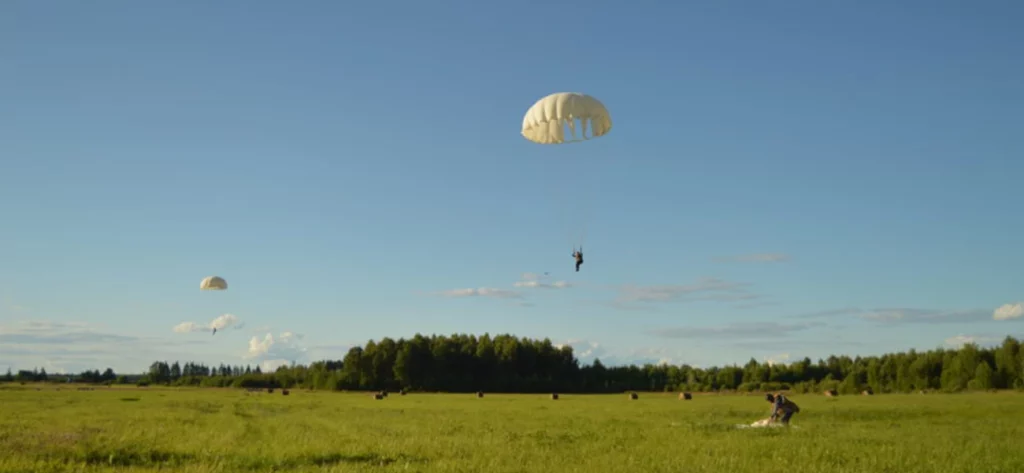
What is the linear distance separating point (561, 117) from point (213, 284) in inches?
1513

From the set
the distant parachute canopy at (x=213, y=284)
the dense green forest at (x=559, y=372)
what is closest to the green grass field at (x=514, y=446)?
the distant parachute canopy at (x=213, y=284)

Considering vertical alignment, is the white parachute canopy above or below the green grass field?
above

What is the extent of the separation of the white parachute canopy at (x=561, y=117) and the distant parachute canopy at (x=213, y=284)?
36.2m

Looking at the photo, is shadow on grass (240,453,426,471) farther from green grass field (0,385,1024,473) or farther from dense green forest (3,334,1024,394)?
dense green forest (3,334,1024,394)

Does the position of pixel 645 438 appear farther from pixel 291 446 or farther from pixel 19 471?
pixel 19 471

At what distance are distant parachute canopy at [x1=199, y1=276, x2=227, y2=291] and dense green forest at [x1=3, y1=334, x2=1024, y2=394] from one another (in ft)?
170

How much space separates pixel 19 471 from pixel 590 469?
10.2m

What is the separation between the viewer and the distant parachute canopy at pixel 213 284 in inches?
2287

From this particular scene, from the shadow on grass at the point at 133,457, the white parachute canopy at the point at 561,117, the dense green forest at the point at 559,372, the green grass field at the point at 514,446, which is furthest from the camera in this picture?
the dense green forest at the point at 559,372

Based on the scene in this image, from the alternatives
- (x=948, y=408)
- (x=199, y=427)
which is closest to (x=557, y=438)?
(x=199, y=427)

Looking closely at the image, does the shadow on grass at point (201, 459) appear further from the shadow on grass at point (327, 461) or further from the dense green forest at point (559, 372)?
the dense green forest at point (559, 372)

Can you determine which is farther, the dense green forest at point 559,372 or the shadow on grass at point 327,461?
the dense green forest at point 559,372

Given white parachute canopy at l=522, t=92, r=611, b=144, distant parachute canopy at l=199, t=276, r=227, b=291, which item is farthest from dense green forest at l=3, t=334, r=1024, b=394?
white parachute canopy at l=522, t=92, r=611, b=144

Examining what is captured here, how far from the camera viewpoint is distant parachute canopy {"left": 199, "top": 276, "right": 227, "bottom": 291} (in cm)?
5809
